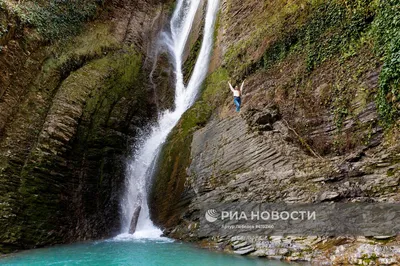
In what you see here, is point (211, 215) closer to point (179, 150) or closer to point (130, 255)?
point (130, 255)

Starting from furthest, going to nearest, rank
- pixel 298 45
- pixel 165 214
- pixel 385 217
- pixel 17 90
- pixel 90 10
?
1. pixel 90 10
2. pixel 17 90
3. pixel 165 214
4. pixel 298 45
5. pixel 385 217

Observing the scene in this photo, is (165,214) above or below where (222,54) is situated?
below

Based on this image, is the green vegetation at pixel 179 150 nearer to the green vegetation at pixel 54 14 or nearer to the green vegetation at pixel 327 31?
the green vegetation at pixel 327 31

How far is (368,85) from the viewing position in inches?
→ 368

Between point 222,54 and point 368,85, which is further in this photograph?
point 222,54

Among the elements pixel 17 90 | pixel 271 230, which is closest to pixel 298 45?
pixel 271 230

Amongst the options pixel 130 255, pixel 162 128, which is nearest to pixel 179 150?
pixel 162 128

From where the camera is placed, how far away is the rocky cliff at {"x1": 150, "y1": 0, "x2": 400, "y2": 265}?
8.34m

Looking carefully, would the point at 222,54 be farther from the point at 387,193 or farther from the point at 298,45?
the point at 387,193

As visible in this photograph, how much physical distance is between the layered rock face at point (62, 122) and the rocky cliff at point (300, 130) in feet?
8.99

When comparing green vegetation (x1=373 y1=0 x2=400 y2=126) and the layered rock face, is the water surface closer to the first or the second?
the layered rock face

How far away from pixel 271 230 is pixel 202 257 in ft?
6.81

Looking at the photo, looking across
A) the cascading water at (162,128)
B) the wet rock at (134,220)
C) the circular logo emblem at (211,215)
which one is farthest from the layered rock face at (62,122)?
the circular logo emblem at (211,215)

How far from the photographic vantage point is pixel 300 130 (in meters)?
10.9
